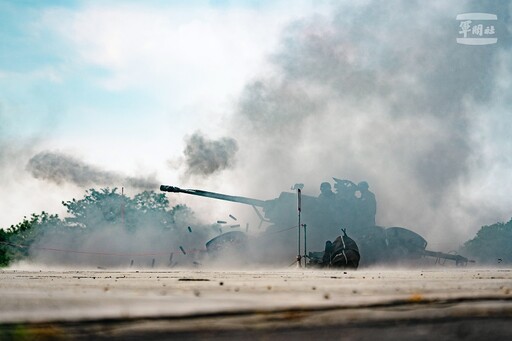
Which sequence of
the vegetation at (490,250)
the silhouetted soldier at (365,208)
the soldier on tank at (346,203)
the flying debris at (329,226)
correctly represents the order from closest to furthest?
1. the flying debris at (329,226)
2. the soldier on tank at (346,203)
3. the silhouetted soldier at (365,208)
4. the vegetation at (490,250)

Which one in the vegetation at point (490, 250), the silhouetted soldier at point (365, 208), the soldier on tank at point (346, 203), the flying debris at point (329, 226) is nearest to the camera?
the flying debris at point (329, 226)

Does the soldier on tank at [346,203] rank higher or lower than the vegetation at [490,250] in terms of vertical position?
higher

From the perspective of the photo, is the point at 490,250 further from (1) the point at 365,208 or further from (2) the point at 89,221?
(2) the point at 89,221

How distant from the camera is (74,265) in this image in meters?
32.9

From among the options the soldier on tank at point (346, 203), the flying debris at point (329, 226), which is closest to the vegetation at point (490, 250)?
the flying debris at point (329, 226)

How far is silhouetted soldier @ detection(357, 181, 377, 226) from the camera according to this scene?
82.8 feet

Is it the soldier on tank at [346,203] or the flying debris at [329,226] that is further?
the soldier on tank at [346,203]

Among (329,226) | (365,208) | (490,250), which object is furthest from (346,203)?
(490,250)

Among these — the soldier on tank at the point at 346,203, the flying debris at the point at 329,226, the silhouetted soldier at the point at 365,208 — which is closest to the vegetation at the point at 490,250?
the flying debris at the point at 329,226

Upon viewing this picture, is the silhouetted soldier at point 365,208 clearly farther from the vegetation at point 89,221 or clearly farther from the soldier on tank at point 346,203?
the vegetation at point 89,221

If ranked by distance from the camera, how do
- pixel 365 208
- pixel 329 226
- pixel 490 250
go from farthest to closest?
pixel 490 250
pixel 365 208
pixel 329 226

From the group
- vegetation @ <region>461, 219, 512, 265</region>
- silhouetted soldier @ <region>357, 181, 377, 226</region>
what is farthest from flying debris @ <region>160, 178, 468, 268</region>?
vegetation @ <region>461, 219, 512, 265</region>

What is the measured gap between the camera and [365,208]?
25.4m

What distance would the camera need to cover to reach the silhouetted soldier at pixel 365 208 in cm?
2525
